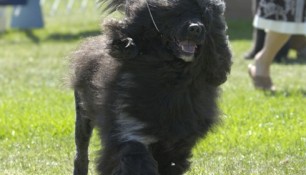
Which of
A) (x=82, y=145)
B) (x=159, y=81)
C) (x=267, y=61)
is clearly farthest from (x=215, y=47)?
(x=267, y=61)

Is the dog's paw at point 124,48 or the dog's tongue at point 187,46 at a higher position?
the dog's tongue at point 187,46

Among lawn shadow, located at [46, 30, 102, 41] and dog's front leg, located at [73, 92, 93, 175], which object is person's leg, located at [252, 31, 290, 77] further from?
lawn shadow, located at [46, 30, 102, 41]

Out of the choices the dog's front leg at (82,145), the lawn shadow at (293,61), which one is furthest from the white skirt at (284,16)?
the dog's front leg at (82,145)

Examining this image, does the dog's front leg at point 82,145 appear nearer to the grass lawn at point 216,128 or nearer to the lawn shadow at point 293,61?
the grass lawn at point 216,128

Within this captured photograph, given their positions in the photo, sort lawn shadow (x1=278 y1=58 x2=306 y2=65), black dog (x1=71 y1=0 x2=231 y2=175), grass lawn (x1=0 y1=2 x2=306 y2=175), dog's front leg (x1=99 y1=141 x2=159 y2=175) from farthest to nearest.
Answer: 1. lawn shadow (x1=278 y1=58 x2=306 y2=65)
2. grass lawn (x1=0 y1=2 x2=306 y2=175)
3. black dog (x1=71 y1=0 x2=231 y2=175)
4. dog's front leg (x1=99 y1=141 x2=159 y2=175)

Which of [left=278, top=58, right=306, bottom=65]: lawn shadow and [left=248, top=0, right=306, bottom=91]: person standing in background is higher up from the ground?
[left=248, top=0, right=306, bottom=91]: person standing in background

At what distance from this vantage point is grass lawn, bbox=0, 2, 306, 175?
247 inches

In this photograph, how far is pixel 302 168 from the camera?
613cm

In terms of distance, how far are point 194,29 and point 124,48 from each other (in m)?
0.45

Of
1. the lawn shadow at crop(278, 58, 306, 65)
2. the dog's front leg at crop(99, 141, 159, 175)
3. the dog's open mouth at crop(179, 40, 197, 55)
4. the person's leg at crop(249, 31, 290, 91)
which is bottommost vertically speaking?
the lawn shadow at crop(278, 58, 306, 65)

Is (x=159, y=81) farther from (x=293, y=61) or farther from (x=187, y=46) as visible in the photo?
(x=293, y=61)

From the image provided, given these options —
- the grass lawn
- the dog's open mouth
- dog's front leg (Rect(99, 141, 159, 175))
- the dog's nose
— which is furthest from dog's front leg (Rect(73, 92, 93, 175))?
the dog's nose

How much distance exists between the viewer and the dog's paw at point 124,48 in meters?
4.90

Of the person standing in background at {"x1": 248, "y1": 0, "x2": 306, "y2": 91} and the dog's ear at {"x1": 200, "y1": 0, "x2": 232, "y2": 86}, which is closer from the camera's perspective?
the dog's ear at {"x1": 200, "y1": 0, "x2": 232, "y2": 86}
